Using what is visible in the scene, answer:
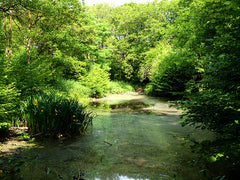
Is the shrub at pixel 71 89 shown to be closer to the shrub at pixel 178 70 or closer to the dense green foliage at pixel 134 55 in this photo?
the dense green foliage at pixel 134 55

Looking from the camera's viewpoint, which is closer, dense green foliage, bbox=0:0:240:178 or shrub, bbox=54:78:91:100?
dense green foliage, bbox=0:0:240:178

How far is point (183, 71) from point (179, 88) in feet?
5.36

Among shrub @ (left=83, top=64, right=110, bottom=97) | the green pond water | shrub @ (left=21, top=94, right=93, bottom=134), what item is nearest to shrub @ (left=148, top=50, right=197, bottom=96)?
shrub @ (left=83, top=64, right=110, bottom=97)

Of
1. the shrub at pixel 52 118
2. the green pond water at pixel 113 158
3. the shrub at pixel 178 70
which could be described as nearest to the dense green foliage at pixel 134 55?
the shrub at pixel 178 70

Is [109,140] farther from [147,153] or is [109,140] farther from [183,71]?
[183,71]

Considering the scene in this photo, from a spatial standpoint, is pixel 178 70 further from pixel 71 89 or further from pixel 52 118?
pixel 52 118

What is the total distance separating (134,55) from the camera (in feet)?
91.1

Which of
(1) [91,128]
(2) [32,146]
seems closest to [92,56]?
(1) [91,128]

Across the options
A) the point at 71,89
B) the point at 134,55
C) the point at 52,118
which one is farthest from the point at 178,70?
the point at 134,55

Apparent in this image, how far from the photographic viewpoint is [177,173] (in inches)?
110

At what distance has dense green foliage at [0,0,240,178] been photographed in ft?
7.50

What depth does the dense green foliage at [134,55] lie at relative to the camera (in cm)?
229

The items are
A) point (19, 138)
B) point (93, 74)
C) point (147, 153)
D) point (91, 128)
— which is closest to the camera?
point (147, 153)

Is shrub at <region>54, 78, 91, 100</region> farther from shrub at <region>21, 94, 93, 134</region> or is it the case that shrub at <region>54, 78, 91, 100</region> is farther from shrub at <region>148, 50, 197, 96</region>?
shrub at <region>21, 94, 93, 134</region>
